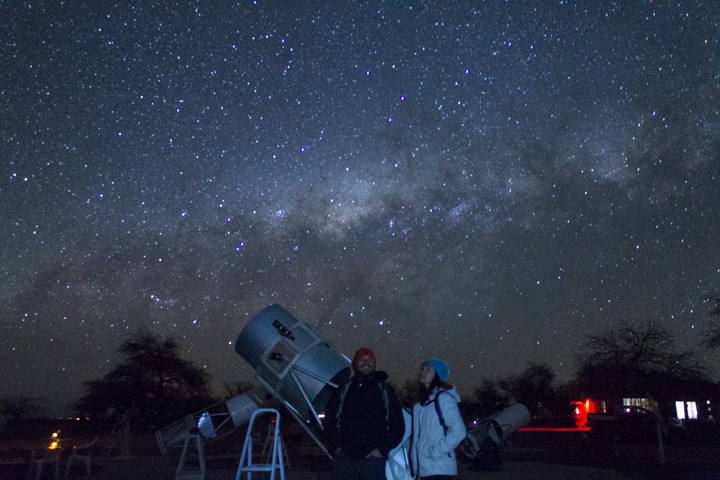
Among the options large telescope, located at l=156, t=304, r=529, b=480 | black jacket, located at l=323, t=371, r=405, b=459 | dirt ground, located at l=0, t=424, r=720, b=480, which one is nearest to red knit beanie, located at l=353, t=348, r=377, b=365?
A: black jacket, located at l=323, t=371, r=405, b=459

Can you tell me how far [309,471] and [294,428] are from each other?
13832 mm

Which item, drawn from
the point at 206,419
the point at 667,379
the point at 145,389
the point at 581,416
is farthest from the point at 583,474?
the point at 145,389

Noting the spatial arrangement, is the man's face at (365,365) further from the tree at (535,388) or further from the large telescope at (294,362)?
the tree at (535,388)

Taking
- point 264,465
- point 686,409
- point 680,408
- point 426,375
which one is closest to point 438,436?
point 426,375

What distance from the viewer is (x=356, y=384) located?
5.51 m

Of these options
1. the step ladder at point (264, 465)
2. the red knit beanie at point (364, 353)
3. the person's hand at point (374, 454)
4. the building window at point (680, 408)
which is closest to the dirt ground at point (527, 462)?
the step ladder at point (264, 465)

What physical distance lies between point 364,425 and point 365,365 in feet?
1.59

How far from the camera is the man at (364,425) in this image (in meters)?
5.27

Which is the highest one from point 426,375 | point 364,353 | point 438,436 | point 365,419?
point 364,353

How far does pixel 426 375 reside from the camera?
5.48 m

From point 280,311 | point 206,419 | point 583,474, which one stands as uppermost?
point 280,311

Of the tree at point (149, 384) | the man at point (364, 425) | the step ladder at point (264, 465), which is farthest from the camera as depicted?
the tree at point (149, 384)

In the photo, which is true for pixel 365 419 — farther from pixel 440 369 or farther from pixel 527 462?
pixel 527 462

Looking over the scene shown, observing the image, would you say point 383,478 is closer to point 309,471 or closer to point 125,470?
point 309,471
